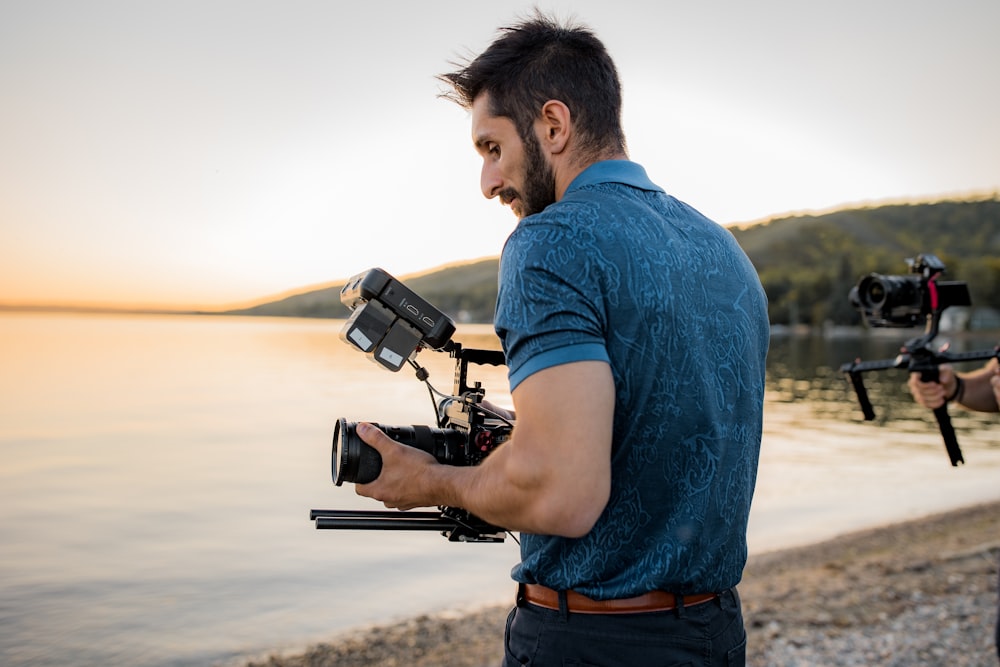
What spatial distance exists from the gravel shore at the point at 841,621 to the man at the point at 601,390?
4846mm

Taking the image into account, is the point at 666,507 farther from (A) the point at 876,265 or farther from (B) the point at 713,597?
(A) the point at 876,265

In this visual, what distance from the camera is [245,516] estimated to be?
645 inches

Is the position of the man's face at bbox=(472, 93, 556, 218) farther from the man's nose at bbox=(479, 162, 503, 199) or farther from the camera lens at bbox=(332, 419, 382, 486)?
the camera lens at bbox=(332, 419, 382, 486)

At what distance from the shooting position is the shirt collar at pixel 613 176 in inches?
73.0

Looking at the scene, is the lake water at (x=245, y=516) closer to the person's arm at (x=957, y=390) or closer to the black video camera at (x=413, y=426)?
the black video camera at (x=413, y=426)

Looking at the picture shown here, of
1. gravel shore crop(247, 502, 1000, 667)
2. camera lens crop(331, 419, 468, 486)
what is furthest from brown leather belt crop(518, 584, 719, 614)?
gravel shore crop(247, 502, 1000, 667)

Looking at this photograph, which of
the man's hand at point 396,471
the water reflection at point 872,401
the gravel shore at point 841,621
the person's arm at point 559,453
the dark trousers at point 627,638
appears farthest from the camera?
the water reflection at point 872,401

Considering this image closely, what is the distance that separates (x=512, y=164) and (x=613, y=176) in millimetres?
257

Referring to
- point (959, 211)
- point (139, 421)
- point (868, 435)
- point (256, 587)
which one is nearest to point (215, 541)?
point (256, 587)

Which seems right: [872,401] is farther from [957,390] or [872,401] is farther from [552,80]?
[552,80]

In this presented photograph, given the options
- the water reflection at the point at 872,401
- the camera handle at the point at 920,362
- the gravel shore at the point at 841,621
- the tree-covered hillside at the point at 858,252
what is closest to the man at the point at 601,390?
the camera handle at the point at 920,362

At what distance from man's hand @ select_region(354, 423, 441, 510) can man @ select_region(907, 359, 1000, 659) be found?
3229mm

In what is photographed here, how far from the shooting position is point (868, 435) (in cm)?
2662

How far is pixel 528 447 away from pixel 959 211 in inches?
7164
